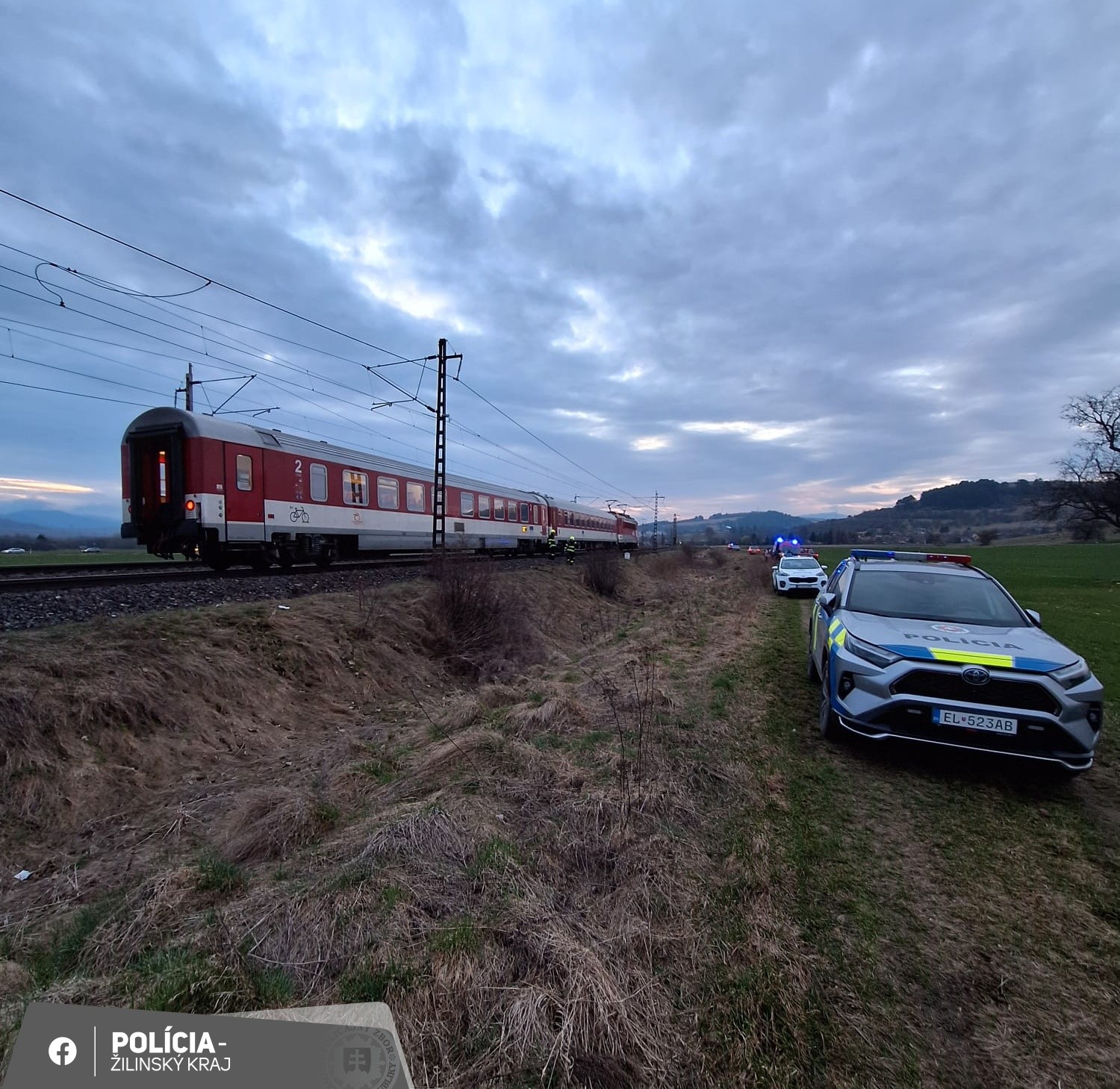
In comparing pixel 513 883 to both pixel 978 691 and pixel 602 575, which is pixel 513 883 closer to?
pixel 978 691

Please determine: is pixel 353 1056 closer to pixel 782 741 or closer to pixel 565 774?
pixel 565 774

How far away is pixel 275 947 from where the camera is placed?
2.29m

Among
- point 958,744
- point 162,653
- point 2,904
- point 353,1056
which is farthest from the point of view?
point 162,653

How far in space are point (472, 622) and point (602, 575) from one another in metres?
9.75

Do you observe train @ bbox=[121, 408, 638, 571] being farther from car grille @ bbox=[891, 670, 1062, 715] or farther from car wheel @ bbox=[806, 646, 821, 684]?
car grille @ bbox=[891, 670, 1062, 715]

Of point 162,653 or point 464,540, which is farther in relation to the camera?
point 464,540

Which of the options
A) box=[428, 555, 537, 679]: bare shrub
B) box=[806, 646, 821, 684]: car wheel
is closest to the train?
box=[428, 555, 537, 679]: bare shrub

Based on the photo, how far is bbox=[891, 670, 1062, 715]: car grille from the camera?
398 centimetres

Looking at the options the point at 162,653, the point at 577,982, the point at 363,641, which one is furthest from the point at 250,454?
the point at 577,982

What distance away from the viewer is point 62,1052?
1.20 m

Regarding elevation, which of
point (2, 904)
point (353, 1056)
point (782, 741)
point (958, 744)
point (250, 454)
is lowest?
point (2, 904)

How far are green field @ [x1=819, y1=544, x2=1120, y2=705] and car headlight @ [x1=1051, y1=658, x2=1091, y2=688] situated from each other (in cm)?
330

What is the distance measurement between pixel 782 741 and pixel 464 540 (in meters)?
16.9

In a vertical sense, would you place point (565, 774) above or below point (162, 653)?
below
